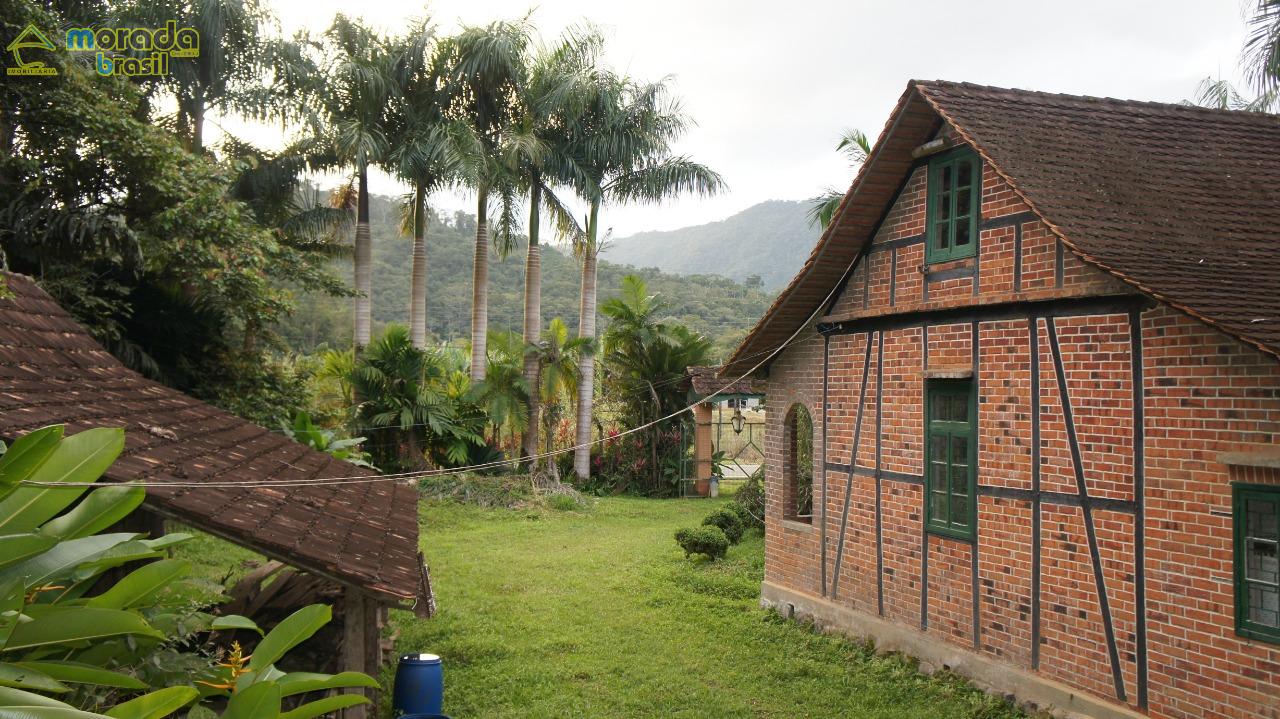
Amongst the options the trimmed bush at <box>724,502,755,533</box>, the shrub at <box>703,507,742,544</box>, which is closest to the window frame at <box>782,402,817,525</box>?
the shrub at <box>703,507,742,544</box>

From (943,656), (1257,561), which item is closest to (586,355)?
(943,656)

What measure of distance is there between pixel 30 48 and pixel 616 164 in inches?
543

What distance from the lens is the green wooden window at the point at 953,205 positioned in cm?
870

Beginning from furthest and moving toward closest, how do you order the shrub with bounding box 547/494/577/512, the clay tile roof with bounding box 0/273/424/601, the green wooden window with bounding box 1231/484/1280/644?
the shrub with bounding box 547/494/577/512
the green wooden window with bounding box 1231/484/1280/644
the clay tile roof with bounding box 0/273/424/601

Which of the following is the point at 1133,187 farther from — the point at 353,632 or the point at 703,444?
the point at 703,444

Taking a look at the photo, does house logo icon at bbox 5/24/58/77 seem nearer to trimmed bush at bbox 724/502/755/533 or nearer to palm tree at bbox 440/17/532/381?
palm tree at bbox 440/17/532/381

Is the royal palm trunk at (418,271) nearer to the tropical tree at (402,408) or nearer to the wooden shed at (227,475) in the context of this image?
the tropical tree at (402,408)

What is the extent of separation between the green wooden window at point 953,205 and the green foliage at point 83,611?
7863 mm

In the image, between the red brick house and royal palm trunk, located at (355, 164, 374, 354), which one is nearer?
the red brick house

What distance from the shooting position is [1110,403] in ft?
24.2

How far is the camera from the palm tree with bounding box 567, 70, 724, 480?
888 inches

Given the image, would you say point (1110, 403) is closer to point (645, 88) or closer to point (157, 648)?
point (157, 648)

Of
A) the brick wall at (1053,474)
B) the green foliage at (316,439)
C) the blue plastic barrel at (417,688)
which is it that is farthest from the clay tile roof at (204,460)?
the brick wall at (1053,474)

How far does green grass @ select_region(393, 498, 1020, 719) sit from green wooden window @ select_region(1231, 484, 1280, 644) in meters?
2.36
